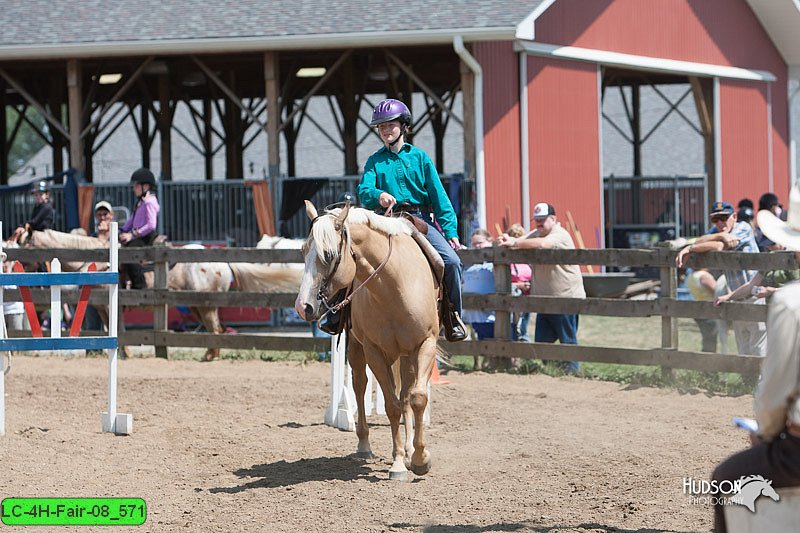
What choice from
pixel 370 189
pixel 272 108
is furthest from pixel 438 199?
pixel 272 108

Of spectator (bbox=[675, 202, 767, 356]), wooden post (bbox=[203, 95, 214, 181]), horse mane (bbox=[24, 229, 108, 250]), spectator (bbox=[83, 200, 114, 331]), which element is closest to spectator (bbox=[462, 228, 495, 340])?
spectator (bbox=[675, 202, 767, 356])

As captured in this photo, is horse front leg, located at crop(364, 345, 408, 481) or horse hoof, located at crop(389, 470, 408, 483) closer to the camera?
horse hoof, located at crop(389, 470, 408, 483)

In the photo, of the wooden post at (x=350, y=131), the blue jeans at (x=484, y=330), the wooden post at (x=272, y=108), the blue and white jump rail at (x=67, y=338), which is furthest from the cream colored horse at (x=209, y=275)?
the wooden post at (x=350, y=131)

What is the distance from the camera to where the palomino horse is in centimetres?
646

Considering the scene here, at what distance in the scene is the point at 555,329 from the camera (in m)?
12.6

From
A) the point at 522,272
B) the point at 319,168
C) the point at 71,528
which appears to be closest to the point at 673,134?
the point at 319,168

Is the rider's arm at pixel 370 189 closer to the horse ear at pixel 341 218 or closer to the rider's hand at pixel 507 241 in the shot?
the horse ear at pixel 341 218

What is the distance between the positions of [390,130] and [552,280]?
5342 millimetres

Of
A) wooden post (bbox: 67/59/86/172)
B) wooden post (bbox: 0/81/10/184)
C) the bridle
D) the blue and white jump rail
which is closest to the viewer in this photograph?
the bridle

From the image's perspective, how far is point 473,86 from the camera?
18344 mm

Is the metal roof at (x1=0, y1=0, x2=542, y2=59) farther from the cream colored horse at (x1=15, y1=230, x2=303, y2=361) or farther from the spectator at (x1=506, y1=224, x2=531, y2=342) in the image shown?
the cream colored horse at (x1=15, y1=230, x2=303, y2=361)

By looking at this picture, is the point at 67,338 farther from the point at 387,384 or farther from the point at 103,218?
the point at 103,218

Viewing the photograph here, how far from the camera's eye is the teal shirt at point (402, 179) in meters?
7.42

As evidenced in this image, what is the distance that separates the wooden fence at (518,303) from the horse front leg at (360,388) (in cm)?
425
